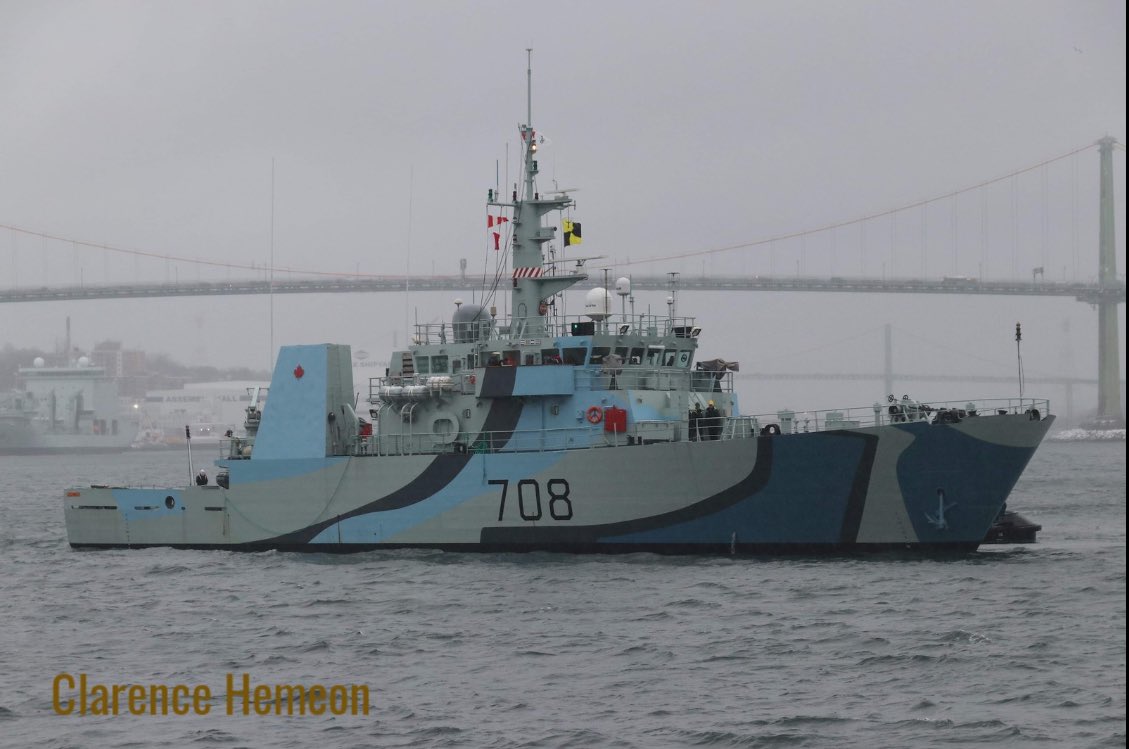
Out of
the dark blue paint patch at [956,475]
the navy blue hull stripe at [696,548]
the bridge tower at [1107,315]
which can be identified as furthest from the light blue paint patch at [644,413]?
the bridge tower at [1107,315]

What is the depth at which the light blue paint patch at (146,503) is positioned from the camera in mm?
30688

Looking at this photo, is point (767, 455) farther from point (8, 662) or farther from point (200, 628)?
point (8, 662)

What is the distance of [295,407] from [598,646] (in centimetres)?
1191

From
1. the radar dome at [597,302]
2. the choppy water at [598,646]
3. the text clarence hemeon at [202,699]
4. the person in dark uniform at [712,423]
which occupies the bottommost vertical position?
the text clarence hemeon at [202,699]

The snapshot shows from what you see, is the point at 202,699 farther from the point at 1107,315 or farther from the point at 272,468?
the point at 1107,315

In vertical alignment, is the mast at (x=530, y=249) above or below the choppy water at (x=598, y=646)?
above

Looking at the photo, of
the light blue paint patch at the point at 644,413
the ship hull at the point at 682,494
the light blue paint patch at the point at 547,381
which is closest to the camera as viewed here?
the ship hull at the point at 682,494

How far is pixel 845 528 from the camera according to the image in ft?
82.5

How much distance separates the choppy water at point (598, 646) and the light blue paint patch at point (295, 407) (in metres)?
2.22

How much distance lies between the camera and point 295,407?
29.0 m

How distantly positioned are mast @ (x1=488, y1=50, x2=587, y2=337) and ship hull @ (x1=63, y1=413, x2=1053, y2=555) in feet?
12.3

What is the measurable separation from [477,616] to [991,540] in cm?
1205

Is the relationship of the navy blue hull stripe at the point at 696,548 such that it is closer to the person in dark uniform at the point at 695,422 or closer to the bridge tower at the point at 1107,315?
the person in dark uniform at the point at 695,422

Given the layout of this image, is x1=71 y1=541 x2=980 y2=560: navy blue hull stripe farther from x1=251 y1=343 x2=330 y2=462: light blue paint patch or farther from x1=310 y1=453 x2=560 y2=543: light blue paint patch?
x1=251 y1=343 x2=330 y2=462: light blue paint patch
